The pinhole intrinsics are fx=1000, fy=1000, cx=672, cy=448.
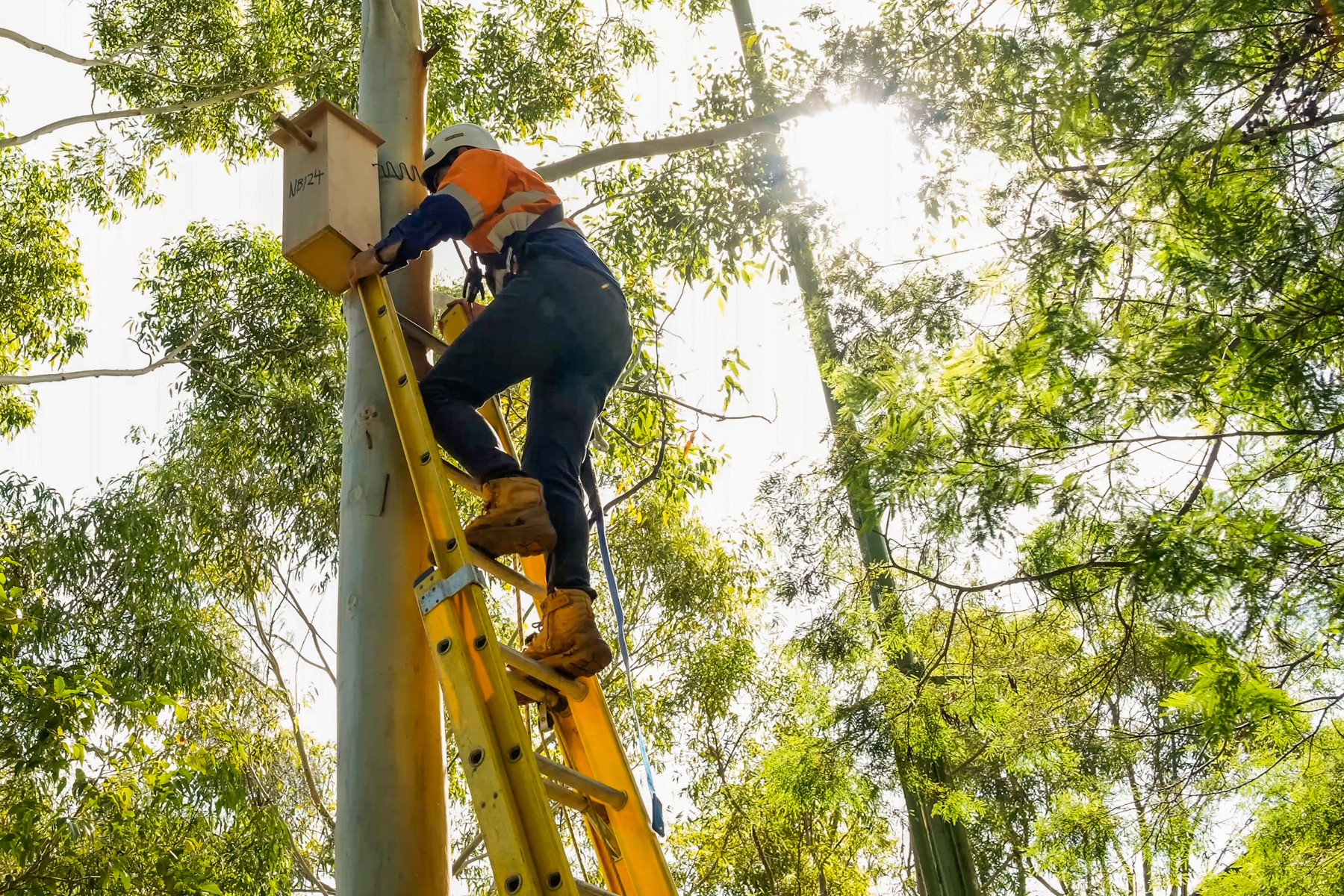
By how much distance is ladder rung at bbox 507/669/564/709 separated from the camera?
1.99 metres

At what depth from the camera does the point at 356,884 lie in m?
1.61

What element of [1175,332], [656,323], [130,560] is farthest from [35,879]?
[1175,332]

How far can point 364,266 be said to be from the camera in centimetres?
216

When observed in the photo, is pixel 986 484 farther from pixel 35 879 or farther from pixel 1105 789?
pixel 35 879

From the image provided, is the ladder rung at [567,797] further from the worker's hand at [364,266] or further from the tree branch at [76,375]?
the tree branch at [76,375]

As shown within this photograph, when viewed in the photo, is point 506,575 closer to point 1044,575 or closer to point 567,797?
point 567,797

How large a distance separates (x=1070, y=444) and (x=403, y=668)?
245cm

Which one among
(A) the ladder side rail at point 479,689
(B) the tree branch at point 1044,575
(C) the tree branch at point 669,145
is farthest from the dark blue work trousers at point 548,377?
(B) the tree branch at point 1044,575

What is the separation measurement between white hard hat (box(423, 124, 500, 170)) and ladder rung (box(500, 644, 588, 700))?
1.31 meters

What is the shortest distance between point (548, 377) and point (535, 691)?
70cm

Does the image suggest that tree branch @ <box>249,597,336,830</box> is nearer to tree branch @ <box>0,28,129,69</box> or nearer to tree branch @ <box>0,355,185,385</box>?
tree branch @ <box>0,355,185,385</box>

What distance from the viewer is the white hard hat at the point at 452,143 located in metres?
2.55

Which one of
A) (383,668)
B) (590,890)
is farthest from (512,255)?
(590,890)

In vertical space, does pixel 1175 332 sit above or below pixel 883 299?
below
